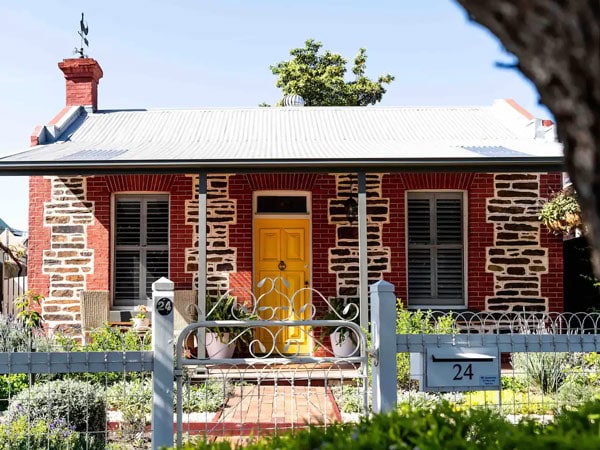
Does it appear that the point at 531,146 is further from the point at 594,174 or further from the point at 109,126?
the point at 594,174

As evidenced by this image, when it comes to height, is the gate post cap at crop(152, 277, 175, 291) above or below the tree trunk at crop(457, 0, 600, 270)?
below

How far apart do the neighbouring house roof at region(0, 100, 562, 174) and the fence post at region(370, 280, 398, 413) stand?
5.15 metres

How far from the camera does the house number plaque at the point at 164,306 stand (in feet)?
14.7

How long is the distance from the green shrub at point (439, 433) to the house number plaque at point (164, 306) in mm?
1571

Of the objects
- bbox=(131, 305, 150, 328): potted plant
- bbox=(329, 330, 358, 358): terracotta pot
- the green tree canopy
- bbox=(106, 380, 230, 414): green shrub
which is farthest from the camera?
the green tree canopy

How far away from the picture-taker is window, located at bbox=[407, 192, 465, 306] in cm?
1163

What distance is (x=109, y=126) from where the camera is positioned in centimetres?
1273

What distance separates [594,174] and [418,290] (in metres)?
10.1

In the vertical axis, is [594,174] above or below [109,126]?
below

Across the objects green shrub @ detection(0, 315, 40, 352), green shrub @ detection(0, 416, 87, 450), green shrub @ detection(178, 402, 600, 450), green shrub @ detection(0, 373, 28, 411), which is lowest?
green shrub @ detection(0, 373, 28, 411)

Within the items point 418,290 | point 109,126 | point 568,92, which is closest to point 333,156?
point 418,290

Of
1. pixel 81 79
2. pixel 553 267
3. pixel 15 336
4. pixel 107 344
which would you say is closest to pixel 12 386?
pixel 15 336

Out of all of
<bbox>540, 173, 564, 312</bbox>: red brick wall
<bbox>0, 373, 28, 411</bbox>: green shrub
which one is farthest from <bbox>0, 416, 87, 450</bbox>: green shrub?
<bbox>540, 173, 564, 312</bbox>: red brick wall

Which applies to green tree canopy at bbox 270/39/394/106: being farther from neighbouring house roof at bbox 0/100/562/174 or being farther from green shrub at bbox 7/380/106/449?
green shrub at bbox 7/380/106/449
